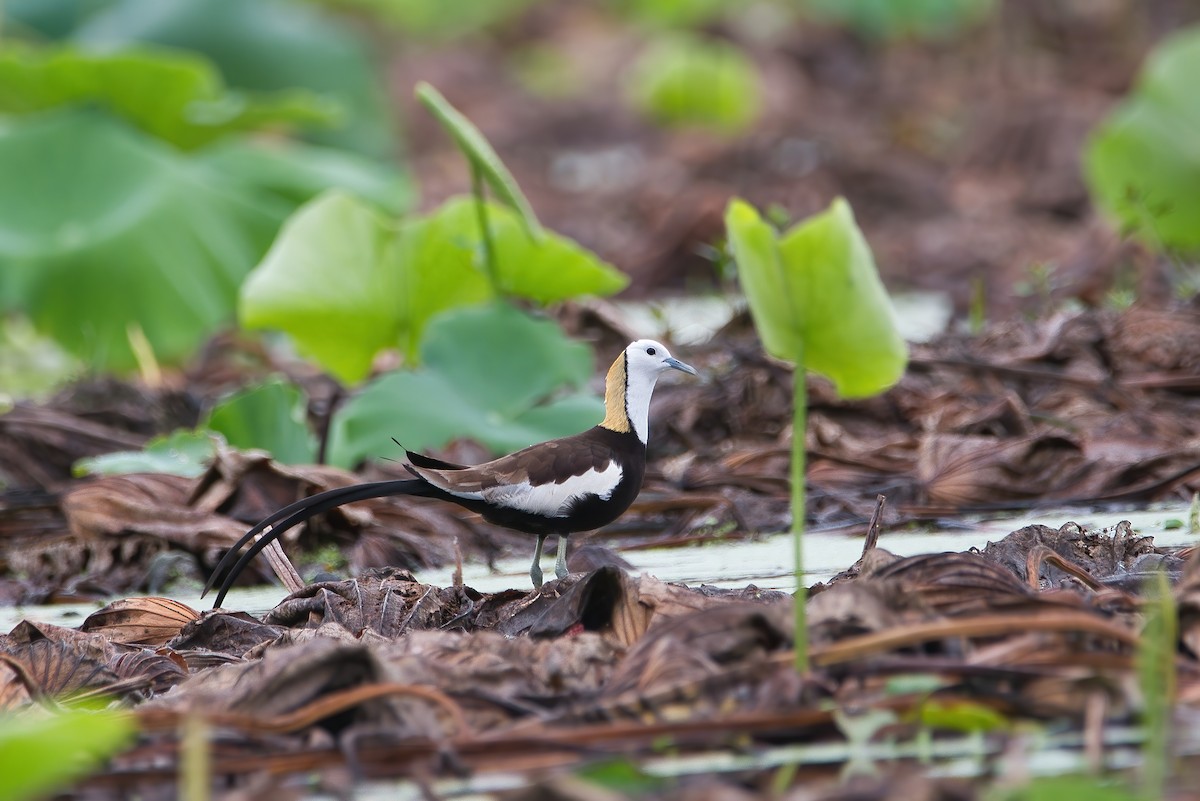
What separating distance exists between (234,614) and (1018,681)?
1087 millimetres

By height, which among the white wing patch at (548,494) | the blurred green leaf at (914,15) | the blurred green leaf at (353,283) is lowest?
the white wing patch at (548,494)

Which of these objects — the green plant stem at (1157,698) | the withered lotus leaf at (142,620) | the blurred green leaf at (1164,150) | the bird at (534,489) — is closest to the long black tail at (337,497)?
the bird at (534,489)

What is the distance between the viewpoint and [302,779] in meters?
1.54

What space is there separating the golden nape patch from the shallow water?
28 cm

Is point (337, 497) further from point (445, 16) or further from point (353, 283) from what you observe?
point (445, 16)

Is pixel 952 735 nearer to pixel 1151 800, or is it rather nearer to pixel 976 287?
pixel 1151 800

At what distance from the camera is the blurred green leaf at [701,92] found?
11.6 metres

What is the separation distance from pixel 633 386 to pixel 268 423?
3.86ft

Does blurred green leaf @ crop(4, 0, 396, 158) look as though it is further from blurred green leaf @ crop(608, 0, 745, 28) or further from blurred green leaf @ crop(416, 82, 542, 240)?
blurred green leaf @ crop(608, 0, 745, 28)

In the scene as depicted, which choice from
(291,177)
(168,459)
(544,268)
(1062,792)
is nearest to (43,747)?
(1062,792)

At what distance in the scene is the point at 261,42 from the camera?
23.7ft

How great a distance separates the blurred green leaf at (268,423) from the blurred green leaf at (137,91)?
195 centimetres

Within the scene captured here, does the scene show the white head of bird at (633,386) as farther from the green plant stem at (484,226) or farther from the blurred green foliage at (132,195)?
the blurred green foliage at (132,195)

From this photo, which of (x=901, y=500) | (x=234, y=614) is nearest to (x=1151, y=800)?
(x=234, y=614)
